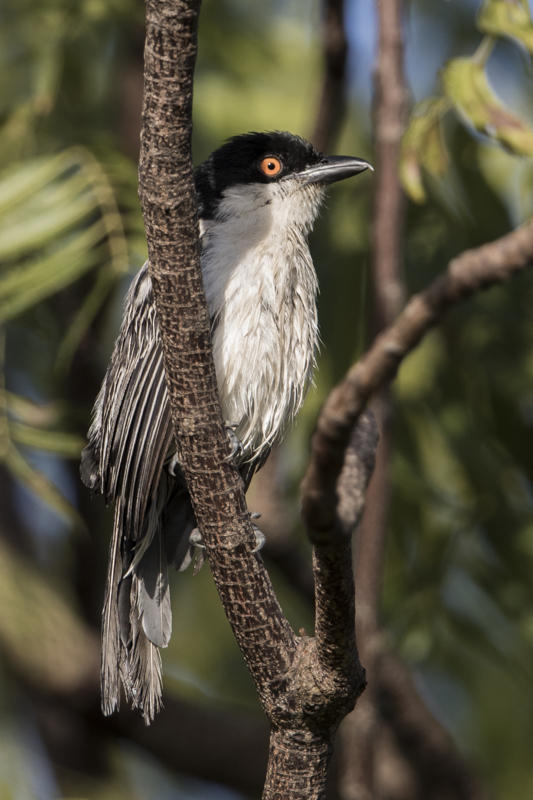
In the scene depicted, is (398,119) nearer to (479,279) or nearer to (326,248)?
(326,248)

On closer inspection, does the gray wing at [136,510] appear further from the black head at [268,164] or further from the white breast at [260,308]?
the black head at [268,164]

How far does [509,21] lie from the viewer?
3264 millimetres

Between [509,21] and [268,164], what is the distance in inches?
46.6

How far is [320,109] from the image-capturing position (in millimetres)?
5383

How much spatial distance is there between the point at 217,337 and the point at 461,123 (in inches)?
70.0

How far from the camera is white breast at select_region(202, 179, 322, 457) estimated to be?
3.60 metres

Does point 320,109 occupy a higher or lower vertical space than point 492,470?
higher

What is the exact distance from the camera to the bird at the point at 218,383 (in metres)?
3.51

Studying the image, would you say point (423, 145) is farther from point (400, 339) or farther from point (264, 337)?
point (400, 339)

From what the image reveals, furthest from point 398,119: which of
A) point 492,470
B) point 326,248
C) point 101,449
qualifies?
point 101,449

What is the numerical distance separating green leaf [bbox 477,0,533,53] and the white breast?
0.99 meters

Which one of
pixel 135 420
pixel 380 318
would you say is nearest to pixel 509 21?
pixel 380 318

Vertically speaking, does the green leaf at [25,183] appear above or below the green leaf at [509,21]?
below

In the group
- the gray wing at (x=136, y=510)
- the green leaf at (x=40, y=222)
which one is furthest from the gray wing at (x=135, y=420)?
the green leaf at (x=40, y=222)
